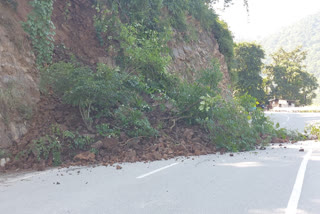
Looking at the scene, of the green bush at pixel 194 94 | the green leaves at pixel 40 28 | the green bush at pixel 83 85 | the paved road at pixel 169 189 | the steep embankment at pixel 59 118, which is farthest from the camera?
the green bush at pixel 194 94

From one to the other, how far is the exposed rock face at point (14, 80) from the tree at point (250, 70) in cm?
4583

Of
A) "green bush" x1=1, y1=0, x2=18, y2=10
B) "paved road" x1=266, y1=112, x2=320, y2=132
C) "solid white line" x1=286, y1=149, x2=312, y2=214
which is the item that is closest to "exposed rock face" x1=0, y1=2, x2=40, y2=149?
"green bush" x1=1, y1=0, x2=18, y2=10

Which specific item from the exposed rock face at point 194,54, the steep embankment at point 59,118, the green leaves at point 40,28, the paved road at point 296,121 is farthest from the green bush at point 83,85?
the paved road at point 296,121

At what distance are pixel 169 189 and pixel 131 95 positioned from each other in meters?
6.88

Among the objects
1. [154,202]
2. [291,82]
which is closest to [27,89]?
[154,202]

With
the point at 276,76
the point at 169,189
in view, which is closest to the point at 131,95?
the point at 169,189

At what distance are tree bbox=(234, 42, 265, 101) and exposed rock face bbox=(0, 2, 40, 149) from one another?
4583 centimetres

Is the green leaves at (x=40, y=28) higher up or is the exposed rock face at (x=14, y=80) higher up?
the green leaves at (x=40, y=28)

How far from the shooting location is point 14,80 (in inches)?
409

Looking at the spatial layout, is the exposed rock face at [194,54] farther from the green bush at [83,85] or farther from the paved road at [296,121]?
the green bush at [83,85]

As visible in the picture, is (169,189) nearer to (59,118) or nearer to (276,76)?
(59,118)

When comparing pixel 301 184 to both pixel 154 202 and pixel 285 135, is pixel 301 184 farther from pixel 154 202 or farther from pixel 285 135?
pixel 285 135

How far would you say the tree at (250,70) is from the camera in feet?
178

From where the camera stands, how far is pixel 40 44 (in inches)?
480
